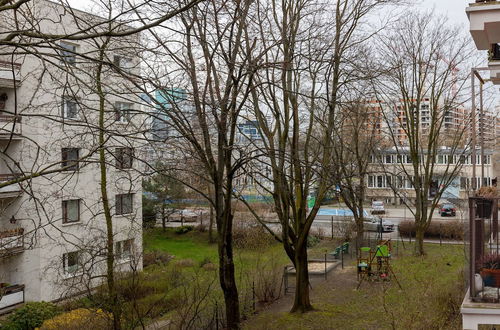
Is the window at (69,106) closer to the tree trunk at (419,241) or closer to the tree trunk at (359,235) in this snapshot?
the tree trunk at (359,235)

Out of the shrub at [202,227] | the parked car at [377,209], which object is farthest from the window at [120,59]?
the parked car at [377,209]

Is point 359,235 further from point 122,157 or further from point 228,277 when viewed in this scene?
point 122,157

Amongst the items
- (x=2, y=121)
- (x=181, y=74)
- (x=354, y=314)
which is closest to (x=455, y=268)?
(x=354, y=314)

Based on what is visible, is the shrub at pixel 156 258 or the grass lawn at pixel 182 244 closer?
the shrub at pixel 156 258

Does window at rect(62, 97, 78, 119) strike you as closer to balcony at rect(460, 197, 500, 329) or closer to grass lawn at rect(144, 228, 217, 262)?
balcony at rect(460, 197, 500, 329)

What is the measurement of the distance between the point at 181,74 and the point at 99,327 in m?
6.44

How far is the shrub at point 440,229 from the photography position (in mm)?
27753

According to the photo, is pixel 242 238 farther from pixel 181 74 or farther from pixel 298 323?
pixel 181 74

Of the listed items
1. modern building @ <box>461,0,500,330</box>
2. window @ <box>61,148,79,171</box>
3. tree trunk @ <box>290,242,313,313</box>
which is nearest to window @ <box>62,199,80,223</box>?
window @ <box>61,148,79,171</box>

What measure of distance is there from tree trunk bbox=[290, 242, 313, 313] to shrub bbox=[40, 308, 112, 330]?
193 inches

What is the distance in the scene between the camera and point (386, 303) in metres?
13.6

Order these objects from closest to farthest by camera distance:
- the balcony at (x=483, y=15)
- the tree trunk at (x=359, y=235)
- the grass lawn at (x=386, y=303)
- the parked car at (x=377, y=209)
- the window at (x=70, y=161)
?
1. the window at (x=70, y=161)
2. the balcony at (x=483, y=15)
3. the grass lawn at (x=386, y=303)
4. the tree trunk at (x=359, y=235)
5. the parked car at (x=377, y=209)

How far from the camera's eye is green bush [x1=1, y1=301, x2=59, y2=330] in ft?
48.4

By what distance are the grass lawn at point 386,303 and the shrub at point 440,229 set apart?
722cm
